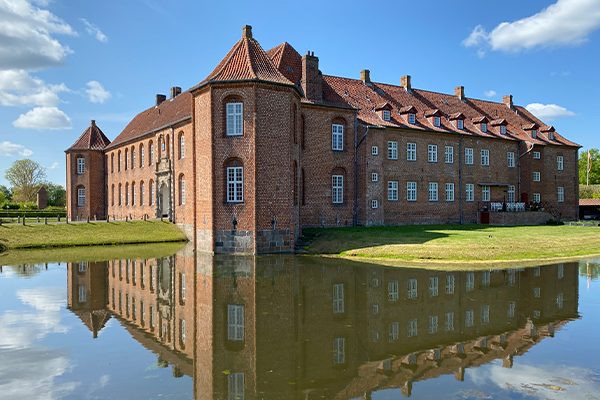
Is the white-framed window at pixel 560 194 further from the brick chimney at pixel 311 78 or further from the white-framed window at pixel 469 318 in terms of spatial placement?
the white-framed window at pixel 469 318

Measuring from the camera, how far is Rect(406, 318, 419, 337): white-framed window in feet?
29.9

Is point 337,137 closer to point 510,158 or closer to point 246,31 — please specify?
point 246,31

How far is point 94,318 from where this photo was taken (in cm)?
1075

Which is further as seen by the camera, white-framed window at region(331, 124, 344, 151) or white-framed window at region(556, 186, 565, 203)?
→ white-framed window at region(556, 186, 565, 203)

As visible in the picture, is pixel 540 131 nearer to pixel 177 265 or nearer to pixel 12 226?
pixel 177 265

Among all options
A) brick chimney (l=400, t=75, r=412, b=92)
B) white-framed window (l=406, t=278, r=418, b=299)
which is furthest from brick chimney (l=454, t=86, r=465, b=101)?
white-framed window (l=406, t=278, r=418, b=299)

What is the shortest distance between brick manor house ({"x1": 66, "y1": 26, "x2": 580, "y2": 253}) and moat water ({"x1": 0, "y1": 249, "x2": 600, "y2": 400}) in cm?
875

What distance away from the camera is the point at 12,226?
29.1m

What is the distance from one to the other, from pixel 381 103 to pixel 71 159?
1328 inches

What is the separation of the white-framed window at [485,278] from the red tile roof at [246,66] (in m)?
13.4

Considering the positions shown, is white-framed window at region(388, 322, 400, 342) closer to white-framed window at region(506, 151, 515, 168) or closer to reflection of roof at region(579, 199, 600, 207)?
white-framed window at region(506, 151, 515, 168)

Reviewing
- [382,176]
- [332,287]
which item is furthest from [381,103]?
[332,287]

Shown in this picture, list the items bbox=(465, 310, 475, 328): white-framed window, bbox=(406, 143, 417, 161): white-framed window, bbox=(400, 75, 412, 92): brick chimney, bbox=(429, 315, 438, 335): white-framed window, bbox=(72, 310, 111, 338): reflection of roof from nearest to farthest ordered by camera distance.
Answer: bbox=(429, 315, 438, 335): white-framed window < bbox=(465, 310, 475, 328): white-framed window < bbox=(72, 310, 111, 338): reflection of roof < bbox=(406, 143, 417, 161): white-framed window < bbox=(400, 75, 412, 92): brick chimney

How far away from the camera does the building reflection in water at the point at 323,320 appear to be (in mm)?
7086
